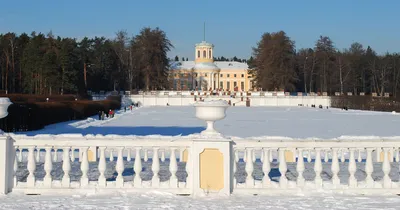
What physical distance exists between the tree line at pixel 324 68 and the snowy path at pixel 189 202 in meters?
89.0

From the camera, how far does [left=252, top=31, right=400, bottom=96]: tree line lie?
97.1m

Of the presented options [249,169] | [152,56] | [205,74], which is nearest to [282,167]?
[249,169]

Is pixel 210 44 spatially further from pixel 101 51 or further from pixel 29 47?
pixel 29 47

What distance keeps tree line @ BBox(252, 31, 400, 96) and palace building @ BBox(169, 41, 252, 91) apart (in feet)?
88.5

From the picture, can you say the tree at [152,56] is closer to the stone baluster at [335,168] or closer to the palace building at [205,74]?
the palace building at [205,74]

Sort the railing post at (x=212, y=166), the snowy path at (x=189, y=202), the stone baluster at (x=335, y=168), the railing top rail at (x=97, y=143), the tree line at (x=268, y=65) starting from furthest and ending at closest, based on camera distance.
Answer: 1. the tree line at (x=268, y=65)
2. the railing top rail at (x=97, y=143)
3. the stone baluster at (x=335, y=168)
4. the railing post at (x=212, y=166)
5. the snowy path at (x=189, y=202)

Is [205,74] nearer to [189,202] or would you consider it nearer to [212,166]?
[212,166]

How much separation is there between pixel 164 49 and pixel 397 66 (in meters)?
43.0

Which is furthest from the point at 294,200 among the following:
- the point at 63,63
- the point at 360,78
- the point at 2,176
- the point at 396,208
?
the point at 360,78

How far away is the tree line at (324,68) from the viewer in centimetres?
9711

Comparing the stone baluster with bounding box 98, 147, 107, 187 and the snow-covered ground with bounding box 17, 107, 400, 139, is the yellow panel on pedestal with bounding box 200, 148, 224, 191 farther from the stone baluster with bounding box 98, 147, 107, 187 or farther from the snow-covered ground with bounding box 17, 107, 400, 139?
the snow-covered ground with bounding box 17, 107, 400, 139

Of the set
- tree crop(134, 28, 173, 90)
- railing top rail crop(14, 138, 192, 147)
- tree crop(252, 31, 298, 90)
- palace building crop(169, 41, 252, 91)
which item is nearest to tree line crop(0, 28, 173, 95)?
tree crop(134, 28, 173, 90)

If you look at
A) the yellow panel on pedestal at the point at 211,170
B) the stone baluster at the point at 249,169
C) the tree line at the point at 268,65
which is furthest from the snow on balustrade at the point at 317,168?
the tree line at the point at 268,65

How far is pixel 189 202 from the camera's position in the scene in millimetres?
7949
